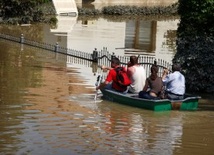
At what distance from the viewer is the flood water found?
13305 mm

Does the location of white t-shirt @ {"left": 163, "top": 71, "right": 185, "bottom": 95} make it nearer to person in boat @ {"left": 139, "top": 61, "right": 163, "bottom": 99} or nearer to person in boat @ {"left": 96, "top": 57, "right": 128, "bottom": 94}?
person in boat @ {"left": 139, "top": 61, "right": 163, "bottom": 99}

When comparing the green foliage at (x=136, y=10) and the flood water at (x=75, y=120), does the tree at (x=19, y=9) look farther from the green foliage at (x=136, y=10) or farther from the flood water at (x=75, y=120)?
the flood water at (x=75, y=120)

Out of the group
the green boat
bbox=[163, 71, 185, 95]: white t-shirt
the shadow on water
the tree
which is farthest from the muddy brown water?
the tree

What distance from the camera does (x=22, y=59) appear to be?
27797 mm

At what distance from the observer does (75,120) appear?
52.0 feet

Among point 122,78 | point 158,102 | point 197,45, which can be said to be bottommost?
point 158,102

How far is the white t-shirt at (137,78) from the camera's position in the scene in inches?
724

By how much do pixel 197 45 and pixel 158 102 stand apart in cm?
454

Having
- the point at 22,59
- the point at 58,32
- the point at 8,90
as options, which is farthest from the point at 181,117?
the point at 58,32

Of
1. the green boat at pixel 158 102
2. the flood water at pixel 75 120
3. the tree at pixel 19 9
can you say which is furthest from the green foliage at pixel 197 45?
the tree at pixel 19 9

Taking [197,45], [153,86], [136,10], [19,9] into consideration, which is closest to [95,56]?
[197,45]

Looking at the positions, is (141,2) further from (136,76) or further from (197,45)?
(136,76)

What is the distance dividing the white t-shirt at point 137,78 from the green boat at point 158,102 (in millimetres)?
323

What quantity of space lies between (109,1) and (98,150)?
176 ft
